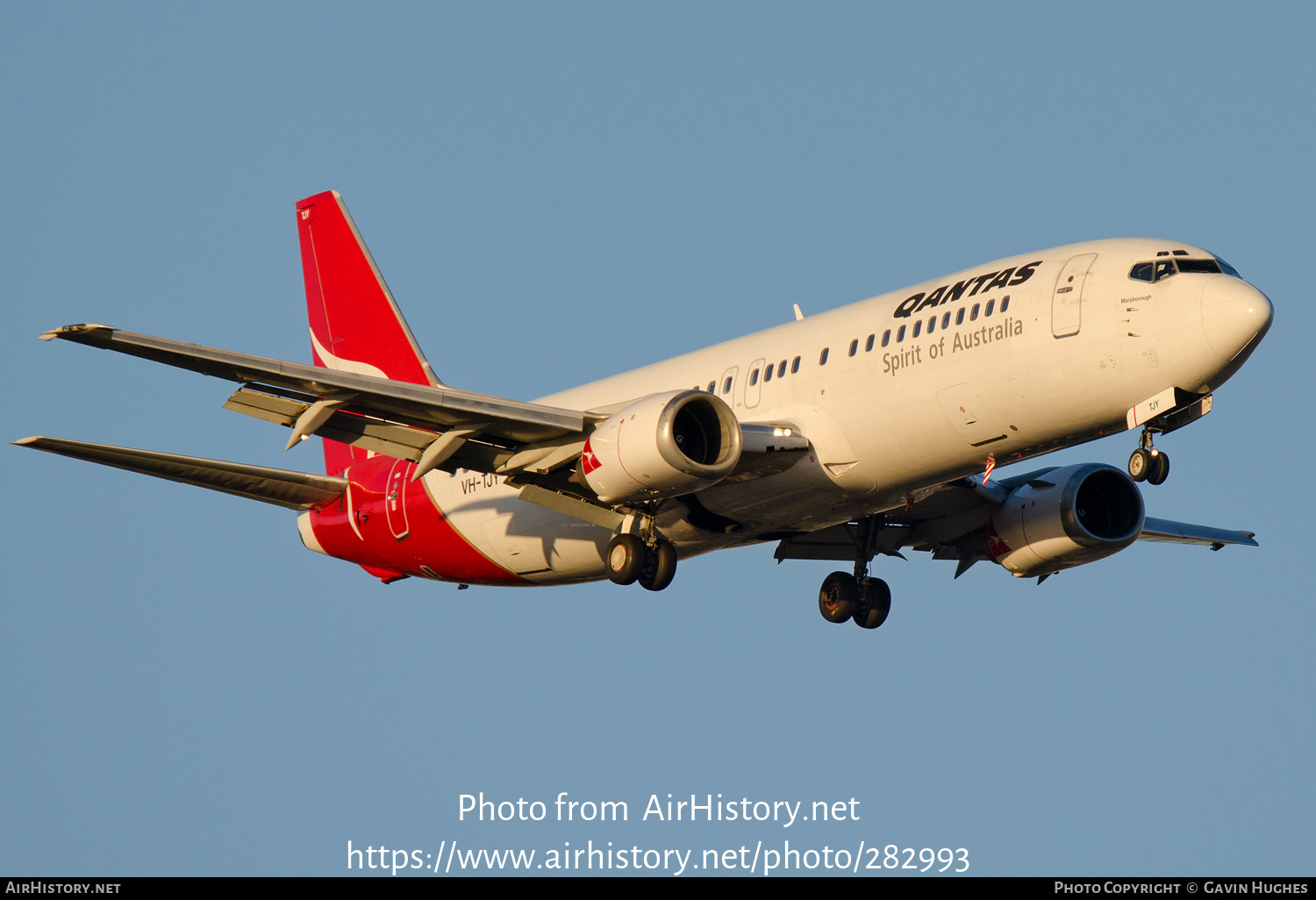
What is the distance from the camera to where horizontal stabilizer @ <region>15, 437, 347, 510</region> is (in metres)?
29.9

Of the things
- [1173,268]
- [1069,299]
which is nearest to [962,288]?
[1069,299]

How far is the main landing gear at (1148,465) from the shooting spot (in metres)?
27.1

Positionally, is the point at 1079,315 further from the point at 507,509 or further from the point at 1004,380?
the point at 507,509

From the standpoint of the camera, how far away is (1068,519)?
34781 millimetres

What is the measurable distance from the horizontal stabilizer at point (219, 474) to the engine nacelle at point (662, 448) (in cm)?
842

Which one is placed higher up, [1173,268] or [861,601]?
[1173,268]

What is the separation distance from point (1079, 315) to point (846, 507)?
19.8 feet

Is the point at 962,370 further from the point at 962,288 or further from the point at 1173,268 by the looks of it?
the point at 1173,268

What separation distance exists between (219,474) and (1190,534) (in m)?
21.9

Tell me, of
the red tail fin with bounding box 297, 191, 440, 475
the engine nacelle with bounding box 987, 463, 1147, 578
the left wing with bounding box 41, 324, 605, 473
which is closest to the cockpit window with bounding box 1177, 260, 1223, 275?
the engine nacelle with bounding box 987, 463, 1147, 578

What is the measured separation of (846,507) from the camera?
31.1 metres

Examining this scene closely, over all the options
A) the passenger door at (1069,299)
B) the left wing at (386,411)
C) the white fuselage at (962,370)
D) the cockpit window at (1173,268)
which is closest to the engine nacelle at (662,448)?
the left wing at (386,411)

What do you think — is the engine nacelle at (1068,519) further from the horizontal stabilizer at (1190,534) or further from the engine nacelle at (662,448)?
the engine nacelle at (662,448)
